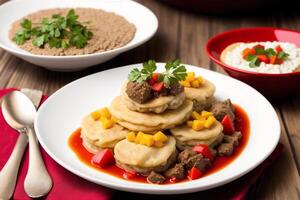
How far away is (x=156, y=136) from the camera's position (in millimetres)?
2188

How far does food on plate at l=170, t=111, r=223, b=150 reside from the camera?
227 cm


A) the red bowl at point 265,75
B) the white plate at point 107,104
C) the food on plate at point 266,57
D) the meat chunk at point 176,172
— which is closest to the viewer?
the white plate at point 107,104

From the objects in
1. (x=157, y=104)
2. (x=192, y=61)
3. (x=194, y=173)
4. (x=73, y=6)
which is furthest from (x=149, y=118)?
(x=73, y=6)

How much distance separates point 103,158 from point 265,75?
999 mm

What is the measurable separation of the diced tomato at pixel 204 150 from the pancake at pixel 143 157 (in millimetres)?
93

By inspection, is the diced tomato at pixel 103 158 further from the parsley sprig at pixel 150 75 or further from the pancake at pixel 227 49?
the pancake at pixel 227 49

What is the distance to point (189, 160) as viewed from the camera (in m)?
2.19

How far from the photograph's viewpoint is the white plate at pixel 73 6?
119 inches

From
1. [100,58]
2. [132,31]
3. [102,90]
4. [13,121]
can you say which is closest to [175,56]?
[132,31]

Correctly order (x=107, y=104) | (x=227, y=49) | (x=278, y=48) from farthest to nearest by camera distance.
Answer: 1. (x=227, y=49)
2. (x=278, y=48)
3. (x=107, y=104)

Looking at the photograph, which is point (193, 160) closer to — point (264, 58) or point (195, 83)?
point (195, 83)

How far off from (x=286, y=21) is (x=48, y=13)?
5.41 feet

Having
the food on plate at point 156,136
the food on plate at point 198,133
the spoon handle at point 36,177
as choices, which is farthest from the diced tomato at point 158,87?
the spoon handle at point 36,177

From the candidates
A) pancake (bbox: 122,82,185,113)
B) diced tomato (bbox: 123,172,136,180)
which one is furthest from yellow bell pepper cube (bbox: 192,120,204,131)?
diced tomato (bbox: 123,172,136,180)
